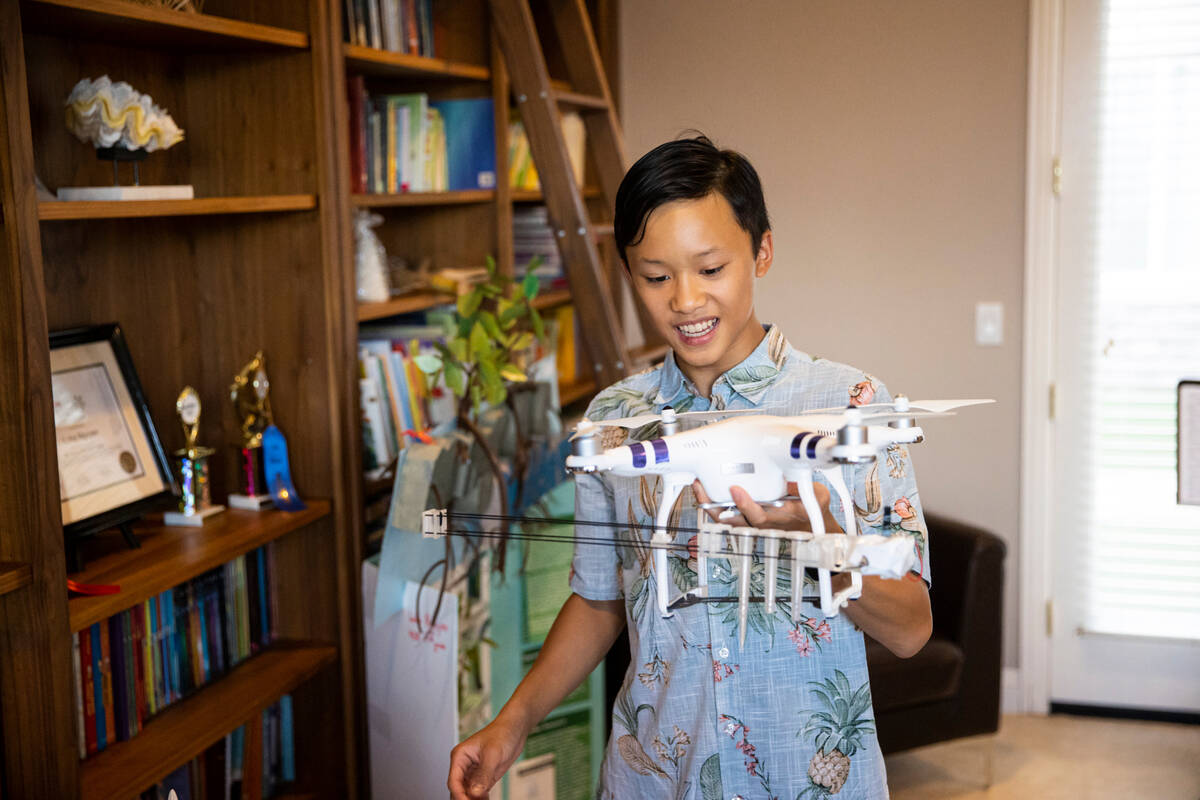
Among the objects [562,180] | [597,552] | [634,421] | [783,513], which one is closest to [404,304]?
[562,180]

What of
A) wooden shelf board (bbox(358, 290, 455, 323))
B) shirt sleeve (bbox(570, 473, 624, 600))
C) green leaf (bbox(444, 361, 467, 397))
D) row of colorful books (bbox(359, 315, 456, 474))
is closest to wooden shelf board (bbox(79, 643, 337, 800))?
row of colorful books (bbox(359, 315, 456, 474))

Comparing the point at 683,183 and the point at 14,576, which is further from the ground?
the point at 683,183

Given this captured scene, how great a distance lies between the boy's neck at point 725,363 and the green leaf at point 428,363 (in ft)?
3.01

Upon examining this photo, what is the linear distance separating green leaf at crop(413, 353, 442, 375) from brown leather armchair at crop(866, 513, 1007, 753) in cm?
136

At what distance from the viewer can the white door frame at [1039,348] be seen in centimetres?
321

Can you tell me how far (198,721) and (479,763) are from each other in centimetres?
79

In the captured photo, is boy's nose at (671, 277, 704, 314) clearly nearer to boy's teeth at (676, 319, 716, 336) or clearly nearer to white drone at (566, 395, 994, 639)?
boy's teeth at (676, 319, 716, 336)

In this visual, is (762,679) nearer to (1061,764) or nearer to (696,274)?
(696,274)

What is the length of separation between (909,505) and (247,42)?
1.32m

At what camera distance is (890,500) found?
1.15 metres

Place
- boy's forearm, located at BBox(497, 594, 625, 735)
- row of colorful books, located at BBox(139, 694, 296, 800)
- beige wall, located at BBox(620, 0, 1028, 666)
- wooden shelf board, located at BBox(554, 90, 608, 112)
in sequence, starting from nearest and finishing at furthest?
boy's forearm, located at BBox(497, 594, 625, 735) → row of colorful books, located at BBox(139, 694, 296, 800) → wooden shelf board, located at BBox(554, 90, 608, 112) → beige wall, located at BBox(620, 0, 1028, 666)

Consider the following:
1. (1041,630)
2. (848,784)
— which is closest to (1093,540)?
(1041,630)

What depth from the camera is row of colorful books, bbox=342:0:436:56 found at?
230 centimetres

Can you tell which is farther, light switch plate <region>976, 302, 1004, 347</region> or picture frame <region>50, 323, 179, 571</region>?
light switch plate <region>976, 302, 1004, 347</region>
